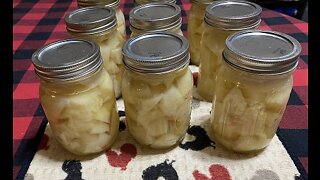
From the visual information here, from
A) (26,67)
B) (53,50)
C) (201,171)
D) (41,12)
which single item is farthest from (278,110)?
(41,12)

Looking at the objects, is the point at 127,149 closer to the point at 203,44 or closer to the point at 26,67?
the point at 203,44

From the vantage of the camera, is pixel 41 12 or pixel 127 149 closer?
pixel 127 149

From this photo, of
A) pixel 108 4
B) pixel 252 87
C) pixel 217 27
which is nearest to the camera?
pixel 252 87

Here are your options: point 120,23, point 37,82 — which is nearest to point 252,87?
point 120,23

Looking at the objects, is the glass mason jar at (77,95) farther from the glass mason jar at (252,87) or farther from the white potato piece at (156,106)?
the glass mason jar at (252,87)

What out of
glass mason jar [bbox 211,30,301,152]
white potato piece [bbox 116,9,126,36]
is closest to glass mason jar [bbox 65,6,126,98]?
white potato piece [bbox 116,9,126,36]

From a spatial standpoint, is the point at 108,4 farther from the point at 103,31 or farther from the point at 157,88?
the point at 157,88

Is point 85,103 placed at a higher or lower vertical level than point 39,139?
higher
